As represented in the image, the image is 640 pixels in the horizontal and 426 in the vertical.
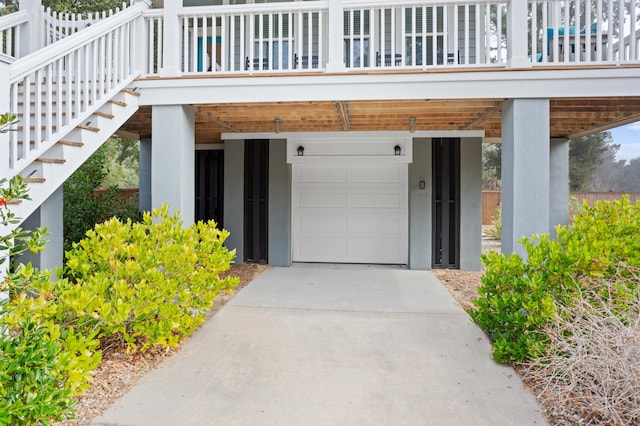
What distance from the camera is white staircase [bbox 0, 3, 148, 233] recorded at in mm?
3471

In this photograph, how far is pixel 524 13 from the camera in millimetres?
4586

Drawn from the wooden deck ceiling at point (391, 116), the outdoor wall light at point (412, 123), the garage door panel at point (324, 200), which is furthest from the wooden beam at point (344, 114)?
the garage door panel at point (324, 200)

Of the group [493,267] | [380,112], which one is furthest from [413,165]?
[493,267]

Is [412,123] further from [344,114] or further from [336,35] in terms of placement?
[336,35]

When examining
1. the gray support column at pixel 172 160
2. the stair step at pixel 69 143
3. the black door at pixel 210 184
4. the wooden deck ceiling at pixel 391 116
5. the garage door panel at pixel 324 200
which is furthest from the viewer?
the black door at pixel 210 184

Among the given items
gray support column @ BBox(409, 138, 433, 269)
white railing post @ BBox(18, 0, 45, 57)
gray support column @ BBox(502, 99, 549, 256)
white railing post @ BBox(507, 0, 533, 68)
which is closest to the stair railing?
white railing post @ BBox(18, 0, 45, 57)

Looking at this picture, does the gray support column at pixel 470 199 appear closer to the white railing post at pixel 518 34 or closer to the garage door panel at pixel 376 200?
the garage door panel at pixel 376 200

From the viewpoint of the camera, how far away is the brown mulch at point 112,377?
107 inches

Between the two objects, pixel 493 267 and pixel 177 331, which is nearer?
pixel 493 267

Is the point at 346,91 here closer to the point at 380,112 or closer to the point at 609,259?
the point at 380,112

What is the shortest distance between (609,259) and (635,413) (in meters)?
1.41

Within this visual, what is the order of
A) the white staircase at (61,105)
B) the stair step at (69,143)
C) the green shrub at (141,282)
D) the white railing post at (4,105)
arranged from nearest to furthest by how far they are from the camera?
the green shrub at (141,282) → the white railing post at (4,105) → the white staircase at (61,105) → the stair step at (69,143)

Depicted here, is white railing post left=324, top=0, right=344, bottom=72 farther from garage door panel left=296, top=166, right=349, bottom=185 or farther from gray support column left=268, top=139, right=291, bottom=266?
garage door panel left=296, top=166, right=349, bottom=185

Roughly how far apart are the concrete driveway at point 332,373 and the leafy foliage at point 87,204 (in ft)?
11.5
